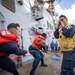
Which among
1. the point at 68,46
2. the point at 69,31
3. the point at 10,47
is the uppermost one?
the point at 69,31

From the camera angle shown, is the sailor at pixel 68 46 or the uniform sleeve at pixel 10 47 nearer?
the uniform sleeve at pixel 10 47

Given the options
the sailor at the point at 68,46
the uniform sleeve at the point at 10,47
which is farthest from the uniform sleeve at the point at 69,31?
the uniform sleeve at the point at 10,47

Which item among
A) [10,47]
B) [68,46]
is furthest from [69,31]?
[10,47]

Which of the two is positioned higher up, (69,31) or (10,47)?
(69,31)

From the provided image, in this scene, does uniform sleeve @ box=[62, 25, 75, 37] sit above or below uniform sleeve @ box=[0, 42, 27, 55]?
above

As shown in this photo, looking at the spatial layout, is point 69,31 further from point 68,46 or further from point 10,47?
point 10,47

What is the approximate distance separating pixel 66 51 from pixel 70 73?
52 centimetres

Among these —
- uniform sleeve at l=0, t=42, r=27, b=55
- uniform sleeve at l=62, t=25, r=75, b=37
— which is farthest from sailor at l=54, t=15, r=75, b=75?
uniform sleeve at l=0, t=42, r=27, b=55

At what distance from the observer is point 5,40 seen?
3.84 metres

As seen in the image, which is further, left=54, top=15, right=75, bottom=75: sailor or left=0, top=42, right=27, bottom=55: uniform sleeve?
left=54, top=15, right=75, bottom=75: sailor

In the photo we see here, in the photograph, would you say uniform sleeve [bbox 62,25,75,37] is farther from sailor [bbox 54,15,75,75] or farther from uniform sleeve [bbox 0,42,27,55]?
uniform sleeve [bbox 0,42,27,55]

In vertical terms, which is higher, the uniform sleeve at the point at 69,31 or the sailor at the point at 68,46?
the uniform sleeve at the point at 69,31

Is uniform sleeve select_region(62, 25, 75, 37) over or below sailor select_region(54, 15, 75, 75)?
over

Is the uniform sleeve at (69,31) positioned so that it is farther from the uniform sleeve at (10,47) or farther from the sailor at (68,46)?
the uniform sleeve at (10,47)
